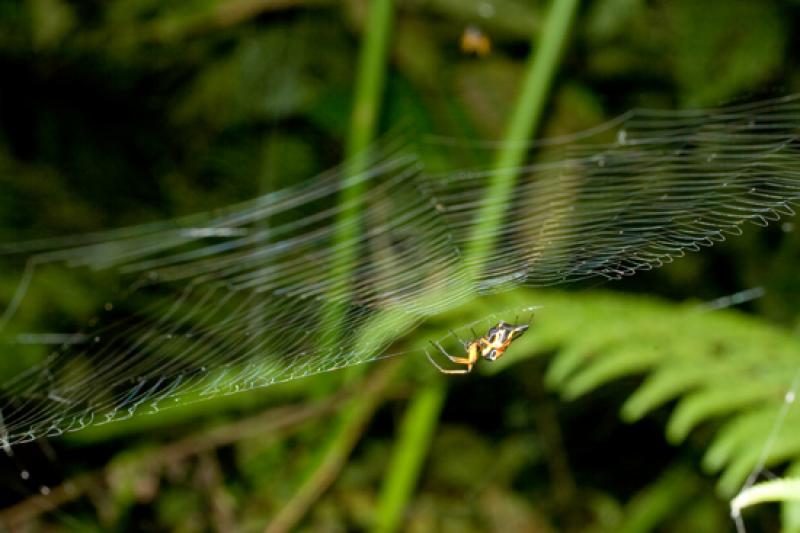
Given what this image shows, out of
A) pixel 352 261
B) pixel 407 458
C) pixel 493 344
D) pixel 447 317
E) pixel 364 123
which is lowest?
pixel 493 344

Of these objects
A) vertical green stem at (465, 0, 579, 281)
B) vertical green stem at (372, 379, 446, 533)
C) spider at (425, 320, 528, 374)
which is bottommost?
spider at (425, 320, 528, 374)

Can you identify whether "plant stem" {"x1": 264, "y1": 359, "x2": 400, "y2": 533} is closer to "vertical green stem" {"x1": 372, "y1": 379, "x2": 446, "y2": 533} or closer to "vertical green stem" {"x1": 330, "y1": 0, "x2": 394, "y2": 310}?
"vertical green stem" {"x1": 372, "y1": 379, "x2": 446, "y2": 533}

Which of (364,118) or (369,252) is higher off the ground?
(364,118)

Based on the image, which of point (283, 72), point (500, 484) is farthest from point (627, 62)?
point (500, 484)

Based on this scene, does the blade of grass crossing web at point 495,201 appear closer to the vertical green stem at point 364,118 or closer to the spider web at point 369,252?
the spider web at point 369,252

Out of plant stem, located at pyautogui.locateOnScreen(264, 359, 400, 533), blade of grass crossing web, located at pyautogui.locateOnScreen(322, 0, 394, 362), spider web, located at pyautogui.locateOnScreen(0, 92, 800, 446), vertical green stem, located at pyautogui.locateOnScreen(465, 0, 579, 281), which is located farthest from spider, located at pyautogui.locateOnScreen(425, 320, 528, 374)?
plant stem, located at pyautogui.locateOnScreen(264, 359, 400, 533)

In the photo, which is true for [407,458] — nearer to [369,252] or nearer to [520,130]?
[369,252]

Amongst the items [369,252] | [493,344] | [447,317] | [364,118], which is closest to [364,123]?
[364,118]
